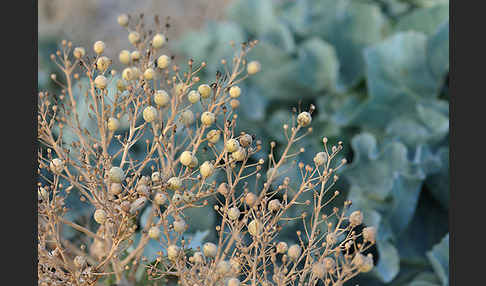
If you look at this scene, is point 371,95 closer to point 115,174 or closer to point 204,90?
point 204,90

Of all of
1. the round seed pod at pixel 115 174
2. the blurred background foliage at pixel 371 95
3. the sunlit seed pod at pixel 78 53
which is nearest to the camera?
the round seed pod at pixel 115 174

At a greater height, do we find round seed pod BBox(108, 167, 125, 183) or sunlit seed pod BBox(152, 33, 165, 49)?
sunlit seed pod BBox(152, 33, 165, 49)

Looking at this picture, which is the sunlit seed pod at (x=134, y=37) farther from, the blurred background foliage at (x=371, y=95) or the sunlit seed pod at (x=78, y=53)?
the blurred background foliage at (x=371, y=95)

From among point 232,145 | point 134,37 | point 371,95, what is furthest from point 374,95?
point 232,145

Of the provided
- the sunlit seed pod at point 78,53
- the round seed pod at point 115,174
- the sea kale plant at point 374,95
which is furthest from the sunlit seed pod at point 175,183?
the sea kale plant at point 374,95

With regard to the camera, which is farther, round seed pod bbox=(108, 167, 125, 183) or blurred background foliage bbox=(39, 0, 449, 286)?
blurred background foliage bbox=(39, 0, 449, 286)

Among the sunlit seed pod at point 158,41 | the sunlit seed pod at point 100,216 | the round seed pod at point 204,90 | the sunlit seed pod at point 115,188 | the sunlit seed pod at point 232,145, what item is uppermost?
the sunlit seed pod at point 158,41

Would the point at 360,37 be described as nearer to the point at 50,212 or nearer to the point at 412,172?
the point at 412,172

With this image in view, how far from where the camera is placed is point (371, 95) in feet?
4.79

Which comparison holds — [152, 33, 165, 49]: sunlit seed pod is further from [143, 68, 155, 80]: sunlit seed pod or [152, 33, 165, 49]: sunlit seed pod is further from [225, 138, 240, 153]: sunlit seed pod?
[225, 138, 240, 153]: sunlit seed pod

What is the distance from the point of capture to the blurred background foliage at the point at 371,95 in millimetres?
1247

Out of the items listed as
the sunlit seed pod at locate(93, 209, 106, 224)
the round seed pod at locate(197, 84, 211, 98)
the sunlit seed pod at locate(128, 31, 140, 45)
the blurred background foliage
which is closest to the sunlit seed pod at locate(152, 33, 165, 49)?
the sunlit seed pod at locate(128, 31, 140, 45)

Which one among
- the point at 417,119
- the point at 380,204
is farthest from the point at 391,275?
the point at 417,119

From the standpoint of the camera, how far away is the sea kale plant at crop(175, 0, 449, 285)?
125 centimetres
